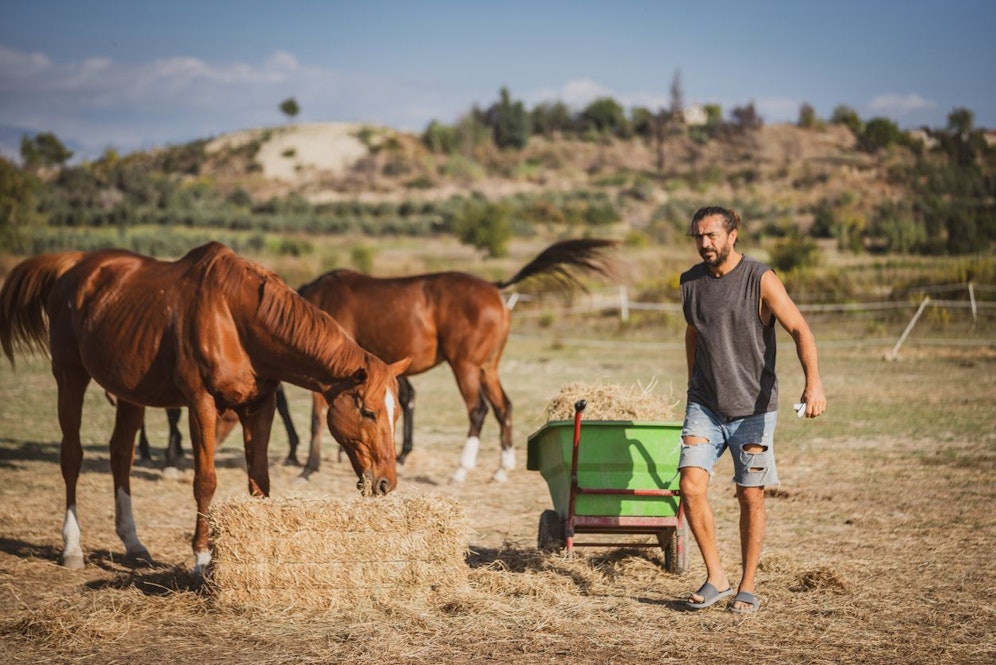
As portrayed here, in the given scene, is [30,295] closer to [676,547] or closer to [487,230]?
[676,547]

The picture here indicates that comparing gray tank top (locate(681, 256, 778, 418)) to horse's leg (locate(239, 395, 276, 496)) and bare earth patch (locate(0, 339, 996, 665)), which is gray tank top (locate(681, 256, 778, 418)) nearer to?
bare earth patch (locate(0, 339, 996, 665))

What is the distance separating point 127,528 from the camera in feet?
21.5

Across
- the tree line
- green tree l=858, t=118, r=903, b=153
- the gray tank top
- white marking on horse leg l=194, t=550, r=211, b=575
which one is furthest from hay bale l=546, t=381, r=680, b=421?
green tree l=858, t=118, r=903, b=153

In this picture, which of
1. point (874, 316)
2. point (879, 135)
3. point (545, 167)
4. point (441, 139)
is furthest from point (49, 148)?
point (874, 316)

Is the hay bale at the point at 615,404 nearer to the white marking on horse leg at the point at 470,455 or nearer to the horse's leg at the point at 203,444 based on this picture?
the horse's leg at the point at 203,444

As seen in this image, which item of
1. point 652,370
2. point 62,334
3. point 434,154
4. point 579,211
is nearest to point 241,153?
point 434,154

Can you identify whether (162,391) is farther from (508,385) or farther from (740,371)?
(508,385)

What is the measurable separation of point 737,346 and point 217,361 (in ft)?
10.4

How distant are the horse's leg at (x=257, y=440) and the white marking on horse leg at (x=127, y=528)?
3.50ft

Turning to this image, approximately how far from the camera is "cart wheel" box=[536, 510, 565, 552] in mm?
5969

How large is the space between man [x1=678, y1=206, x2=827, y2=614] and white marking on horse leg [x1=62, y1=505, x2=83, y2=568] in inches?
160

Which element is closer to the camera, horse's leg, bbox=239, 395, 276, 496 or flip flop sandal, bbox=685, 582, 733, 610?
flip flop sandal, bbox=685, 582, 733, 610

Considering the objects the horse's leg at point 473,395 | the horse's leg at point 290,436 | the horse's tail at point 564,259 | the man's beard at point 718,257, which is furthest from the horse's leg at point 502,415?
the man's beard at point 718,257

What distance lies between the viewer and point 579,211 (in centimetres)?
5850
